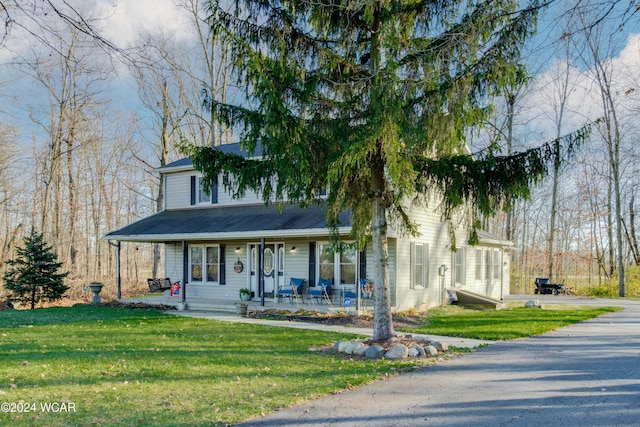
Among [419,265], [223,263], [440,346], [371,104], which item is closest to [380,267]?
[440,346]

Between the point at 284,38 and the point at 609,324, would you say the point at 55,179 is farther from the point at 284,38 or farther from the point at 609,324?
the point at 609,324

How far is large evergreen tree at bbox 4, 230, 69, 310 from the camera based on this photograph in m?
18.6

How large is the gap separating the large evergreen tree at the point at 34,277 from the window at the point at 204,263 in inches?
195

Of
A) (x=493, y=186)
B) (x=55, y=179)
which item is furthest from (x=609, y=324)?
(x=55, y=179)

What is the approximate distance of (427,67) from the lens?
8266 millimetres

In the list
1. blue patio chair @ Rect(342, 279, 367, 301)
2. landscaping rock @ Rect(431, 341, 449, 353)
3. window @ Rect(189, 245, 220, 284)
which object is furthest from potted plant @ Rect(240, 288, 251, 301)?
landscaping rock @ Rect(431, 341, 449, 353)

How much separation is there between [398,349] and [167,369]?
12.5ft

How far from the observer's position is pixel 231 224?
54.1 feet

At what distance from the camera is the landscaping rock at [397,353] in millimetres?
8422

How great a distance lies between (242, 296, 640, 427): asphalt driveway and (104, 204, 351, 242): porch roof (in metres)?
6.24

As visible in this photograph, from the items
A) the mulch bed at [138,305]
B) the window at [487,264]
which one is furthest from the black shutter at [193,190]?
the window at [487,264]

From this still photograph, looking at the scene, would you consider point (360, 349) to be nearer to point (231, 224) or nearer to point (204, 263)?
point (231, 224)

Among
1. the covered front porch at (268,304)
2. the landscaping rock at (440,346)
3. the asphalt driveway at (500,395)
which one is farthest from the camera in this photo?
the covered front porch at (268,304)

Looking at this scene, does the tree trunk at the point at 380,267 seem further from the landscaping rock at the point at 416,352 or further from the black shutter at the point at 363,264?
the black shutter at the point at 363,264
